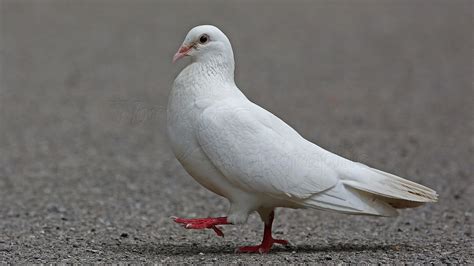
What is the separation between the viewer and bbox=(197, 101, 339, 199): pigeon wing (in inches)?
259

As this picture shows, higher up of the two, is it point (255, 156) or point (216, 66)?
point (216, 66)

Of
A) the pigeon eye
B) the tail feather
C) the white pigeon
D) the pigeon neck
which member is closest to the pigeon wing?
the white pigeon

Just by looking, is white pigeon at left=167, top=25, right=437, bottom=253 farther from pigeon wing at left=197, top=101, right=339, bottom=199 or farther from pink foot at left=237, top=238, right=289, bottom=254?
pink foot at left=237, top=238, right=289, bottom=254

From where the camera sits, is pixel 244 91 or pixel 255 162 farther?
pixel 244 91

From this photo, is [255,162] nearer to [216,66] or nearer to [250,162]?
[250,162]

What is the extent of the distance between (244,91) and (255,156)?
10037 mm

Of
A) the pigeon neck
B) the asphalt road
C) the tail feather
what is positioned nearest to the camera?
the tail feather

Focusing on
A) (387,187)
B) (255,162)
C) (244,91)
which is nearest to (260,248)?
(255,162)

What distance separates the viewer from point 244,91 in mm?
16594

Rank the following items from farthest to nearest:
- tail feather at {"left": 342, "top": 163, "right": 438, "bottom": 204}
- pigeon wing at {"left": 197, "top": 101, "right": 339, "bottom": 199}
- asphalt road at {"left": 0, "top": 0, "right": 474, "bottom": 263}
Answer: asphalt road at {"left": 0, "top": 0, "right": 474, "bottom": 263}, tail feather at {"left": 342, "top": 163, "right": 438, "bottom": 204}, pigeon wing at {"left": 197, "top": 101, "right": 339, "bottom": 199}

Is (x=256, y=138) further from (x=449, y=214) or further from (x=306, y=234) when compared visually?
(x=449, y=214)

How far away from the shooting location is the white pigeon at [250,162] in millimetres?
6594

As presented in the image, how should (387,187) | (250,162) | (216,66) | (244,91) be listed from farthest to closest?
(244,91), (216,66), (387,187), (250,162)

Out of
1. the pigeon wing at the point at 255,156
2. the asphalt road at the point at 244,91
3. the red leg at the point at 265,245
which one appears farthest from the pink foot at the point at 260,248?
the pigeon wing at the point at 255,156
